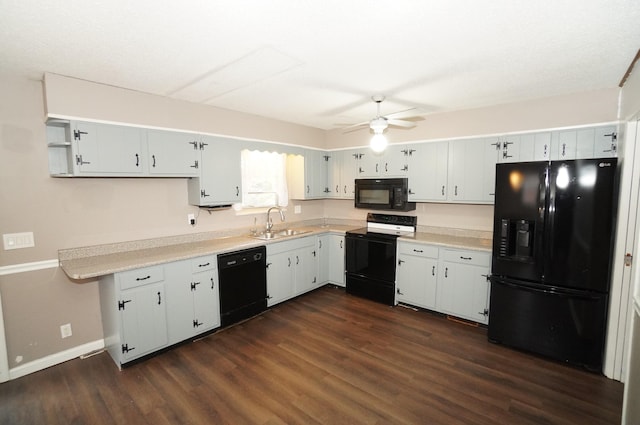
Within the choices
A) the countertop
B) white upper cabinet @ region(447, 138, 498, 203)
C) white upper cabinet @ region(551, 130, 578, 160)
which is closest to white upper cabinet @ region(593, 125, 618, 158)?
white upper cabinet @ region(551, 130, 578, 160)

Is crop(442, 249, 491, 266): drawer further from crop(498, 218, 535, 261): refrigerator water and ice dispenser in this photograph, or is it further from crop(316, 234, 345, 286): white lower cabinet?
crop(316, 234, 345, 286): white lower cabinet

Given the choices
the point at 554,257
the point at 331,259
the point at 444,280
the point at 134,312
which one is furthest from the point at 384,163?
the point at 134,312

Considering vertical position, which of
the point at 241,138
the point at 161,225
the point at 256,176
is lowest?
the point at 161,225

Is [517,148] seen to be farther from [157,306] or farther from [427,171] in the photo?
[157,306]

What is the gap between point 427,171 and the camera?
159 inches

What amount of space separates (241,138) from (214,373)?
2.67 metres

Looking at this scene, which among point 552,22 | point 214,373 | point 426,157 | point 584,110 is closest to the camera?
point 552,22

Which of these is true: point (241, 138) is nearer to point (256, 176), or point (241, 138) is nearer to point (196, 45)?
point (256, 176)

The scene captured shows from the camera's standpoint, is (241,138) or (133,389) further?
(241,138)

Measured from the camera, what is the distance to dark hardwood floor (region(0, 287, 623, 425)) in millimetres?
2156

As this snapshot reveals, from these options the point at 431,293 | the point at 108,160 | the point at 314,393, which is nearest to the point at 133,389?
the point at 314,393

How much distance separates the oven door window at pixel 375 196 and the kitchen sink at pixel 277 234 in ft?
3.32

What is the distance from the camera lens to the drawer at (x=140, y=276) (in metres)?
2.64

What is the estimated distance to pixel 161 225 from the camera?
3385mm
